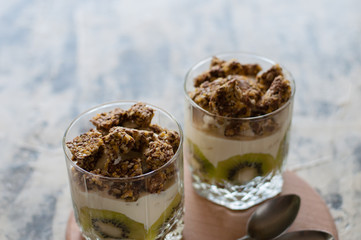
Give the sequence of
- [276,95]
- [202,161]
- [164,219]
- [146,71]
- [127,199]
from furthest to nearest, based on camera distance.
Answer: [146,71]
[202,161]
[276,95]
[164,219]
[127,199]

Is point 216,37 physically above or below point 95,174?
below

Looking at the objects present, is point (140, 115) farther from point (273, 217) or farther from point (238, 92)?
point (273, 217)

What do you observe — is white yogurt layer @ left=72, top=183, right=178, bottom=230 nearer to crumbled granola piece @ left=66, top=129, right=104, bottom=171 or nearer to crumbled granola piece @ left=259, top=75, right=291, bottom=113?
crumbled granola piece @ left=66, top=129, right=104, bottom=171

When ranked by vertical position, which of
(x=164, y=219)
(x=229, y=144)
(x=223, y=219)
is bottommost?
(x=223, y=219)

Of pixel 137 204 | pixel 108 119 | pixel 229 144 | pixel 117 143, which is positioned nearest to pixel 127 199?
pixel 137 204

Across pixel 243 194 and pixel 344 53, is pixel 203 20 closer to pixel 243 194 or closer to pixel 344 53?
pixel 344 53

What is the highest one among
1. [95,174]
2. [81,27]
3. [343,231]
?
[95,174]

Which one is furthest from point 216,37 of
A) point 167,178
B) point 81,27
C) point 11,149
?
point 167,178
